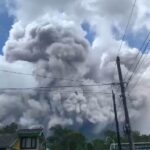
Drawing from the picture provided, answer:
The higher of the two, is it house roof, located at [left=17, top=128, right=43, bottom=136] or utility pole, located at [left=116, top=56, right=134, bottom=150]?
house roof, located at [left=17, top=128, right=43, bottom=136]

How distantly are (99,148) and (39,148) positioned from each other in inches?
3168

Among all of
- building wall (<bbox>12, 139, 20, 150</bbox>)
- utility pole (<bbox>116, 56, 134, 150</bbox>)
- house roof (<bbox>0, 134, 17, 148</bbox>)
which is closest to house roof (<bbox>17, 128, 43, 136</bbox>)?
house roof (<bbox>0, 134, 17, 148</bbox>)

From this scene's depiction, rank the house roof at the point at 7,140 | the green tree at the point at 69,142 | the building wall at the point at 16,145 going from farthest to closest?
the green tree at the point at 69,142 → the building wall at the point at 16,145 → the house roof at the point at 7,140

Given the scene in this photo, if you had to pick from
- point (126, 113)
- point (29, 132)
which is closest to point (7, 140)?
point (29, 132)

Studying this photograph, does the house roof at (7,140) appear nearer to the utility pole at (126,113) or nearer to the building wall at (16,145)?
the building wall at (16,145)

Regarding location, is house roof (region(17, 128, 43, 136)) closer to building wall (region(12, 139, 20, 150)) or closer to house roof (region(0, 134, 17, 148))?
house roof (region(0, 134, 17, 148))

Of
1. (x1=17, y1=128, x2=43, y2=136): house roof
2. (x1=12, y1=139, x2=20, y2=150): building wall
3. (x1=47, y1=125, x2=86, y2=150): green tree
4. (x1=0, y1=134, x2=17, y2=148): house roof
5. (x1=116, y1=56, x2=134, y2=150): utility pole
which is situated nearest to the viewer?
(x1=116, y1=56, x2=134, y2=150): utility pole

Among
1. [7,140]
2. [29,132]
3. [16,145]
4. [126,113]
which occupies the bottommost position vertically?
[126,113]

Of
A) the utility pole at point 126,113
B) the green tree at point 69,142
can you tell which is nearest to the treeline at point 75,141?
the green tree at point 69,142

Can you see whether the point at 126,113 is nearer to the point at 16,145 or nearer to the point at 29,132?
the point at 16,145

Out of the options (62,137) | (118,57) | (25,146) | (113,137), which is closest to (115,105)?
(118,57)

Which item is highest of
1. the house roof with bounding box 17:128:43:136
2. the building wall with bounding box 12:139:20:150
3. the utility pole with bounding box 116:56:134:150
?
the house roof with bounding box 17:128:43:136

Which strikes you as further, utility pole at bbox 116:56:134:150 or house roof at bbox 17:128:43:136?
house roof at bbox 17:128:43:136

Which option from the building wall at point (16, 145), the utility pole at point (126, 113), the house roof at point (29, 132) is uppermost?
the house roof at point (29, 132)
